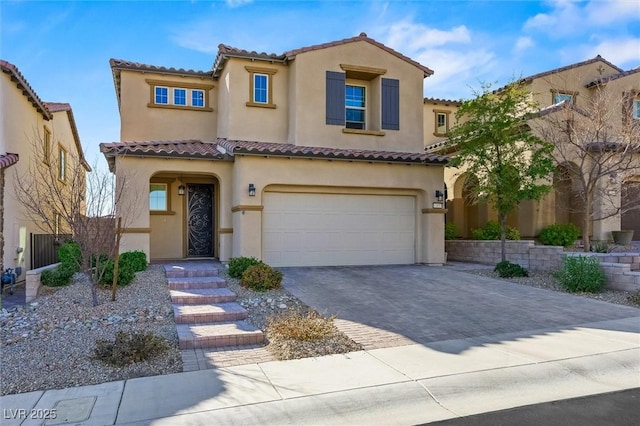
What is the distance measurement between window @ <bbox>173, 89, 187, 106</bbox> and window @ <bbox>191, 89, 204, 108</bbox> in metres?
0.28

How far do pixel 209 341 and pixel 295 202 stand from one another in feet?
24.4

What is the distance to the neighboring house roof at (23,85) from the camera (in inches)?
452

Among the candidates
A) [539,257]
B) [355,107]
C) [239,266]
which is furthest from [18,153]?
[539,257]

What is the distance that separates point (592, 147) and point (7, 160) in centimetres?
1706

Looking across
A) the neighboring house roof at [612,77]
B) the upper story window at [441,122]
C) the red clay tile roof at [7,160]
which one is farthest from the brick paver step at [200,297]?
the neighboring house roof at [612,77]

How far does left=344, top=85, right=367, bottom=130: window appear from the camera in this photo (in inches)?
620

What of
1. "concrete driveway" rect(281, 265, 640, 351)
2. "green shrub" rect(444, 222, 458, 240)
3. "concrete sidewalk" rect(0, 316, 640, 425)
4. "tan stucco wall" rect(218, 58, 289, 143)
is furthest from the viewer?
"green shrub" rect(444, 222, 458, 240)

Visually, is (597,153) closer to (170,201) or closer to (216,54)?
(216,54)

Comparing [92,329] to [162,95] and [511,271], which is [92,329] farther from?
[511,271]

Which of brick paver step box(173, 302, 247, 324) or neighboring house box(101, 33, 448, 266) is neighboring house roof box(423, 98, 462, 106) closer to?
neighboring house box(101, 33, 448, 266)

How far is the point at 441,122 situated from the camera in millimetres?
21422

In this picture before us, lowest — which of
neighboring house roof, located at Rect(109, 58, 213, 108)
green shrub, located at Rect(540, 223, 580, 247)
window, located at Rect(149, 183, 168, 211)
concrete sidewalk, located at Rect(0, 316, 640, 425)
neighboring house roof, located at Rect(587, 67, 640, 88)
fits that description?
concrete sidewalk, located at Rect(0, 316, 640, 425)

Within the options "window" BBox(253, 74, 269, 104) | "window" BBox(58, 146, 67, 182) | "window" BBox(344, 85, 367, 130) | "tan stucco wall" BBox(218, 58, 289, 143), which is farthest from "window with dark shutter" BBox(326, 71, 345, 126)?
"window" BBox(58, 146, 67, 182)

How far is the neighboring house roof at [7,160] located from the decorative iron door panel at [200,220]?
5250mm
